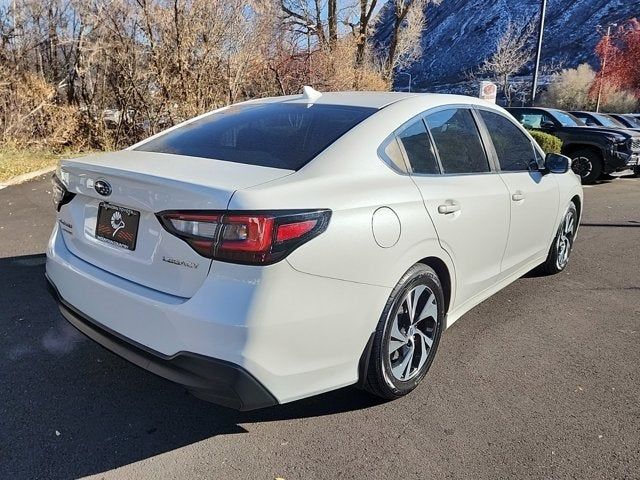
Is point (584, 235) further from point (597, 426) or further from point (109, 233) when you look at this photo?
point (109, 233)

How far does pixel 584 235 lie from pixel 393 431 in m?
5.07

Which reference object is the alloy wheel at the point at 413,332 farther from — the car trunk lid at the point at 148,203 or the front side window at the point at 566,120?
the front side window at the point at 566,120

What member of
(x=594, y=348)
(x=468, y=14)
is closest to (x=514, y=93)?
(x=594, y=348)

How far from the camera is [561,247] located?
4941 mm

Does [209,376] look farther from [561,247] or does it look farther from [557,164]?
[561,247]

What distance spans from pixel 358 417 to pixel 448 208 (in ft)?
3.96

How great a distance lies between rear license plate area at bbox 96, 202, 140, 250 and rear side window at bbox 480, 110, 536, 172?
2478 millimetres

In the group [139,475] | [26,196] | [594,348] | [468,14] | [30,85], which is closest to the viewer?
[139,475]

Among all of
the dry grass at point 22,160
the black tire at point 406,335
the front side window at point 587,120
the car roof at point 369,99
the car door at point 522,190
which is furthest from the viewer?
the front side window at point 587,120

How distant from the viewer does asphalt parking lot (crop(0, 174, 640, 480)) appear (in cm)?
239

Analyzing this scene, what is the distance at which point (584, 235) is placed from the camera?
21.9 feet

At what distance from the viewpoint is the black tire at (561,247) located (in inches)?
187

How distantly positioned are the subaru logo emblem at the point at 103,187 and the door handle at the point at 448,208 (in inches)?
65.1

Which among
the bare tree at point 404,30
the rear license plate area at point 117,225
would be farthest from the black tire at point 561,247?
the bare tree at point 404,30
